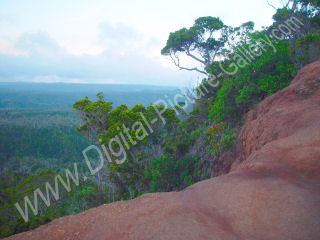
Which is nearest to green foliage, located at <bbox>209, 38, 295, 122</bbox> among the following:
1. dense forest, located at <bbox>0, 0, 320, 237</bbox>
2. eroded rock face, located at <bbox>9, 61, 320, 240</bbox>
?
dense forest, located at <bbox>0, 0, 320, 237</bbox>

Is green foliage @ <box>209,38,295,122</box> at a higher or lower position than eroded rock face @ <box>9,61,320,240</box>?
higher

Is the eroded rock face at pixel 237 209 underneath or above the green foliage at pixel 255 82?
underneath

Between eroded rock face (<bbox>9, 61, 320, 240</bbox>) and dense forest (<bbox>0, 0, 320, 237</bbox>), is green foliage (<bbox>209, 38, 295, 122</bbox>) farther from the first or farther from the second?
eroded rock face (<bbox>9, 61, 320, 240</bbox>)

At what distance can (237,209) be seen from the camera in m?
3.24

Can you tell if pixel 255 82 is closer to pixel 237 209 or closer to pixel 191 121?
pixel 191 121

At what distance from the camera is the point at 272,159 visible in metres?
4.11

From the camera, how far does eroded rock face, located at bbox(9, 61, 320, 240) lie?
2.83 metres

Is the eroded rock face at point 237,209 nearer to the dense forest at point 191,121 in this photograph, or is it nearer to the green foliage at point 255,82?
the dense forest at point 191,121

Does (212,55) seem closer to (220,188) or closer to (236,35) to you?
(236,35)

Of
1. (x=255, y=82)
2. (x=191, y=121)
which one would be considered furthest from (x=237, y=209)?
(x=191, y=121)

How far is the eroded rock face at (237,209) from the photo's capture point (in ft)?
9.29

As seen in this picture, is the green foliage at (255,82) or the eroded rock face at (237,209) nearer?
the eroded rock face at (237,209)

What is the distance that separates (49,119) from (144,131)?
205 ft

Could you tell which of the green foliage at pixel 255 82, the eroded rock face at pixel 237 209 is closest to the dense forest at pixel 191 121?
the green foliage at pixel 255 82
